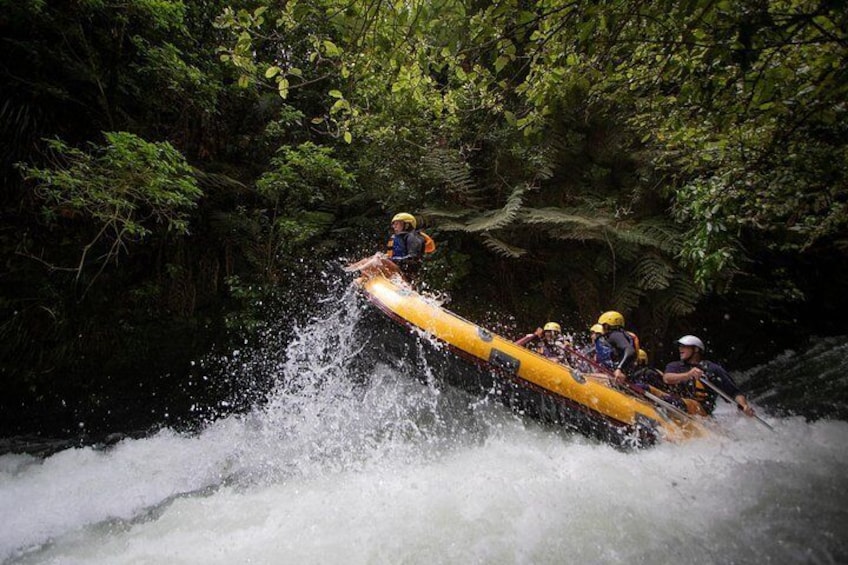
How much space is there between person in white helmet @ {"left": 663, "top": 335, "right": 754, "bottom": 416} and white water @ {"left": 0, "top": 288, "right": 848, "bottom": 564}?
0.42 m

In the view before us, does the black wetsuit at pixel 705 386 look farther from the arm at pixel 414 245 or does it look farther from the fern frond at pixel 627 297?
the arm at pixel 414 245

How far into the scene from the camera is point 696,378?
5246 millimetres

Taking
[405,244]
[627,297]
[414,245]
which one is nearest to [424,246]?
[414,245]

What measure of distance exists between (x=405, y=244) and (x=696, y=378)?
3.83m

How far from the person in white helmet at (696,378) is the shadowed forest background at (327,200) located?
87 centimetres

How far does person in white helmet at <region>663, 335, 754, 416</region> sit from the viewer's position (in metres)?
5.23

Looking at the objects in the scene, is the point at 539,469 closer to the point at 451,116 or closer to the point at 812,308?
the point at 451,116

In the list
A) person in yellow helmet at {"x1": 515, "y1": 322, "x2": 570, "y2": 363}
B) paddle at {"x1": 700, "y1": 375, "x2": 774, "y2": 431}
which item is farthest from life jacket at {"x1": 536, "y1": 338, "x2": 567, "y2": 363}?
paddle at {"x1": 700, "y1": 375, "x2": 774, "y2": 431}

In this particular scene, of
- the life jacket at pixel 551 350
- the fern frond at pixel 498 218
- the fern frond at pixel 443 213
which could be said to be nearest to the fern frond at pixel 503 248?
the fern frond at pixel 498 218

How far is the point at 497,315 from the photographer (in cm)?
734

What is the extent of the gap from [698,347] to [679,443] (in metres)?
1.50

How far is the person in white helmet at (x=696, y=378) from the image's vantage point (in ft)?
17.2

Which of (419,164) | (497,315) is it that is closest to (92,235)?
(419,164)

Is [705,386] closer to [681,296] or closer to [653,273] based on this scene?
[681,296]
